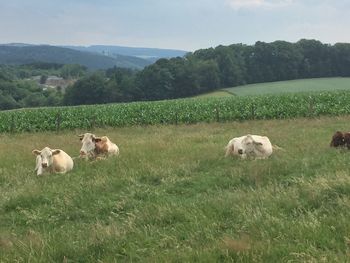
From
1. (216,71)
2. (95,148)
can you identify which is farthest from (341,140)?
(216,71)

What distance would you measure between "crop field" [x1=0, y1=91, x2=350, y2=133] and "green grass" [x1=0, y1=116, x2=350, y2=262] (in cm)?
1777

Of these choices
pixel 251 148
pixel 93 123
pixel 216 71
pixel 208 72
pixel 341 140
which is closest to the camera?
pixel 251 148

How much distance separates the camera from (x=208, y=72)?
81.1 m

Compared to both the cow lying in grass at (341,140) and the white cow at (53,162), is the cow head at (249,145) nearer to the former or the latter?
the cow lying in grass at (341,140)

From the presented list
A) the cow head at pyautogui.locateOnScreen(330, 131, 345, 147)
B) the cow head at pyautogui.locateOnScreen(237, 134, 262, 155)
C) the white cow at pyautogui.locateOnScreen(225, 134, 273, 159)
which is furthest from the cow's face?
the cow head at pyautogui.locateOnScreen(330, 131, 345, 147)

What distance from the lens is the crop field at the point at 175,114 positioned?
30.0m

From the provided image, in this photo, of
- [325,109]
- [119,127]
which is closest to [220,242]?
[119,127]

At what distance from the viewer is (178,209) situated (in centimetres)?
687

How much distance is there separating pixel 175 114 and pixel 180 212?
24.0 m

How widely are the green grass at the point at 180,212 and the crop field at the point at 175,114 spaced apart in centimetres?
1777

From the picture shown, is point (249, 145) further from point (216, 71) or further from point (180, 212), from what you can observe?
point (216, 71)

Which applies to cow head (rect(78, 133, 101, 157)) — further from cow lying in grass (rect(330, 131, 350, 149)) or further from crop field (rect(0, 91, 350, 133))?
crop field (rect(0, 91, 350, 133))

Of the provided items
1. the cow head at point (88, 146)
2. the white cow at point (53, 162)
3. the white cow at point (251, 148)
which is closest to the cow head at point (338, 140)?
the white cow at point (251, 148)

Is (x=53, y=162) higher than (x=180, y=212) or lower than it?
lower
